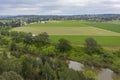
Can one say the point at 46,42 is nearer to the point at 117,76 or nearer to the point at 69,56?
the point at 69,56

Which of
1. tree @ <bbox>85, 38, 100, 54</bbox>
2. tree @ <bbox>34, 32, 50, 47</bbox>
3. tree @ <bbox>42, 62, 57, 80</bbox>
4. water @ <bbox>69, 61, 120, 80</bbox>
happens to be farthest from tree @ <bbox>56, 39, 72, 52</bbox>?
tree @ <bbox>42, 62, 57, 80</bbox>

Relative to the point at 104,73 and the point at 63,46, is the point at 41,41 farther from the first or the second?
the point at 104,73

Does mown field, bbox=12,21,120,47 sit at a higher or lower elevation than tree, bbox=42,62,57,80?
lower

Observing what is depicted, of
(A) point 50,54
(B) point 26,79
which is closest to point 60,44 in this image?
(A) point 50,54

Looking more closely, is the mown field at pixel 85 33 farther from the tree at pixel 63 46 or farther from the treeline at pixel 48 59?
the treeline at pixel 48 59

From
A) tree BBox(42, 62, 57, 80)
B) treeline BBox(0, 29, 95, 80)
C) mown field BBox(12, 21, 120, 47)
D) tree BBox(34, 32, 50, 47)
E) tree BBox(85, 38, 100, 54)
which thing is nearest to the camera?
treeline BBox(0, 29, 95, 80)

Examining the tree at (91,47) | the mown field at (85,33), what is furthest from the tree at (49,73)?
→ the mown field at (85,33)

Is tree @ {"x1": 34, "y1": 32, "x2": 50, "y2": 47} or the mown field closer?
tree @ {"x1": 34, "y1": 32, "x2": 50, "y2": 47}

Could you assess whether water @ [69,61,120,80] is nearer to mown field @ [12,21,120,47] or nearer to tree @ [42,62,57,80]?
tree @ [42,62,57,80]

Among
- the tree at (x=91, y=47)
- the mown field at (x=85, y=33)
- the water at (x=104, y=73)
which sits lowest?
the water at (x=104, y=73)

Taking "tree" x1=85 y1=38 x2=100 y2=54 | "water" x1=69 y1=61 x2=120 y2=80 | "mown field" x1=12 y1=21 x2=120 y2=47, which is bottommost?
"water" x1=69 y1=61 x2=120 y2=80

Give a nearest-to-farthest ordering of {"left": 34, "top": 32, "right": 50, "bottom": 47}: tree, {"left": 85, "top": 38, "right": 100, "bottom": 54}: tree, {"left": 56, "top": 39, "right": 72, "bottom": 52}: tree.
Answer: {"left": 85, "top": 38, "right": 100, "bottom": 54}: tree → {"left": 56, "top": 39, "right": 72, "bottom": 52}: tree → {"left": 34, "top": 32, "right": 50, "bottom": 47}: tree
